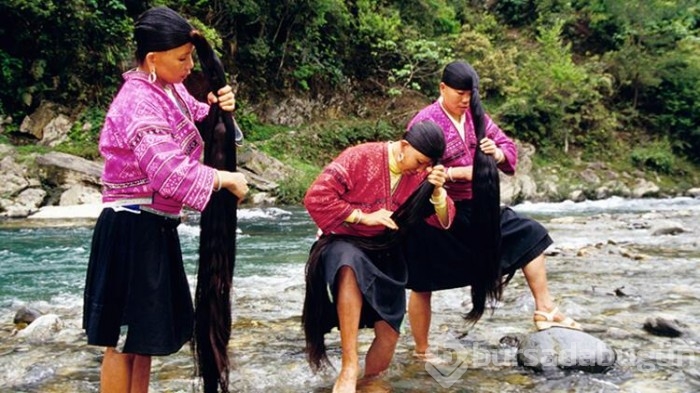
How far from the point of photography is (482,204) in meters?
3.67

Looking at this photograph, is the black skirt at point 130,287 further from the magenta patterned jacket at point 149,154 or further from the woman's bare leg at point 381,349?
the woman's bare leg at point 381,349

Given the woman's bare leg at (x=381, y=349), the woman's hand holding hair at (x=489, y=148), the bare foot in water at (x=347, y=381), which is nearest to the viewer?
the bare foot in water at (x=347, y=381)

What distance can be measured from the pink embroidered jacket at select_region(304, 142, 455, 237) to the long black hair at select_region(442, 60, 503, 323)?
1.74 ft

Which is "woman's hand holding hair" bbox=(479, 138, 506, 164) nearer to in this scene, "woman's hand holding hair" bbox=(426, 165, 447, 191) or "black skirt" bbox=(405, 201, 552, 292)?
"black skirt" bbox=(405, 201, 552, 292)

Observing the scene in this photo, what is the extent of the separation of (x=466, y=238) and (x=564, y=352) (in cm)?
84

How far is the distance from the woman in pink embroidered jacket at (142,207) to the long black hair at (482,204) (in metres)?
1.61

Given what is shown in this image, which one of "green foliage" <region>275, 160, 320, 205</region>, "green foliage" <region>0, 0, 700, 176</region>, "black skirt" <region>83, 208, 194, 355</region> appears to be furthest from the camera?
"green foliage" <region>0, 0, 700, 176</region>

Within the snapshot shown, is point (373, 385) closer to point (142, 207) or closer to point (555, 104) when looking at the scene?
point (142, 207)

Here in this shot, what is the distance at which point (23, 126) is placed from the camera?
55.8 feet

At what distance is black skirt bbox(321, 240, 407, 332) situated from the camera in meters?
3.03

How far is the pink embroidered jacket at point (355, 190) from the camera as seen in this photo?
122 inches

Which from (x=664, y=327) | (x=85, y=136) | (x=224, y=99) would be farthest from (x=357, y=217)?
(x=85, y=136)

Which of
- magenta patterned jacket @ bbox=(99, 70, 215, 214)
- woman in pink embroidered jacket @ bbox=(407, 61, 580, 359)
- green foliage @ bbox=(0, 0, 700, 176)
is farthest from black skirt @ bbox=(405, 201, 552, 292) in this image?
green foliage @ bbox=(0, 0, 700, 176)

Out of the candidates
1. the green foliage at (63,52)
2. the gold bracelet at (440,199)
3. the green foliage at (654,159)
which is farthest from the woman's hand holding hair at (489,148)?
the green foliage at (654,159)
